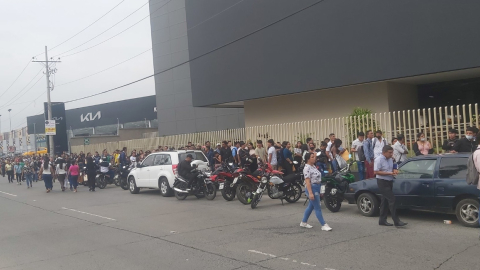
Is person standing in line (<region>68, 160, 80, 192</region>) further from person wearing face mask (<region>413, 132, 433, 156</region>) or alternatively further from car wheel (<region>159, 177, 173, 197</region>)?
person wearing face mask (<region>413, 132, 433, 156</region>)

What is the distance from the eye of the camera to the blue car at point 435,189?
9469 millimetres

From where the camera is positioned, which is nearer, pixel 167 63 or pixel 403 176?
pixel 403 176

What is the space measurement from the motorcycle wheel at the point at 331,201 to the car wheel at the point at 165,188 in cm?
728

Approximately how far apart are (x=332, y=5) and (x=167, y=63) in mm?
22386

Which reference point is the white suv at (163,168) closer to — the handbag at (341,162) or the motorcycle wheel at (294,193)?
the motorcycle wheel at (294,193)

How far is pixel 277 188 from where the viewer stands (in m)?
13.8

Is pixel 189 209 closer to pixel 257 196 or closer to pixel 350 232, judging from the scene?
pixel 257 196

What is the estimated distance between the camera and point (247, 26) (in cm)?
2441

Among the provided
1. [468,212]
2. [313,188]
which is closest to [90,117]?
[313,188]

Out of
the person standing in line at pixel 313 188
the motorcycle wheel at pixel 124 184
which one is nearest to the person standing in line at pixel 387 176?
the person standing in line at pixel 313 188

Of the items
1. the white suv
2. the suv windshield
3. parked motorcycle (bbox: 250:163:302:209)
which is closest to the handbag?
parked motorcycle (bbox: 250:163:302:209)

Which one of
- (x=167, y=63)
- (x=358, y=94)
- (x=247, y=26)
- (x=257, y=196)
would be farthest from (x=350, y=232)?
(x=167, y=63)

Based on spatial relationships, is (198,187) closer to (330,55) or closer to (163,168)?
(163,168)

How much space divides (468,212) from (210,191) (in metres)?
8.58
